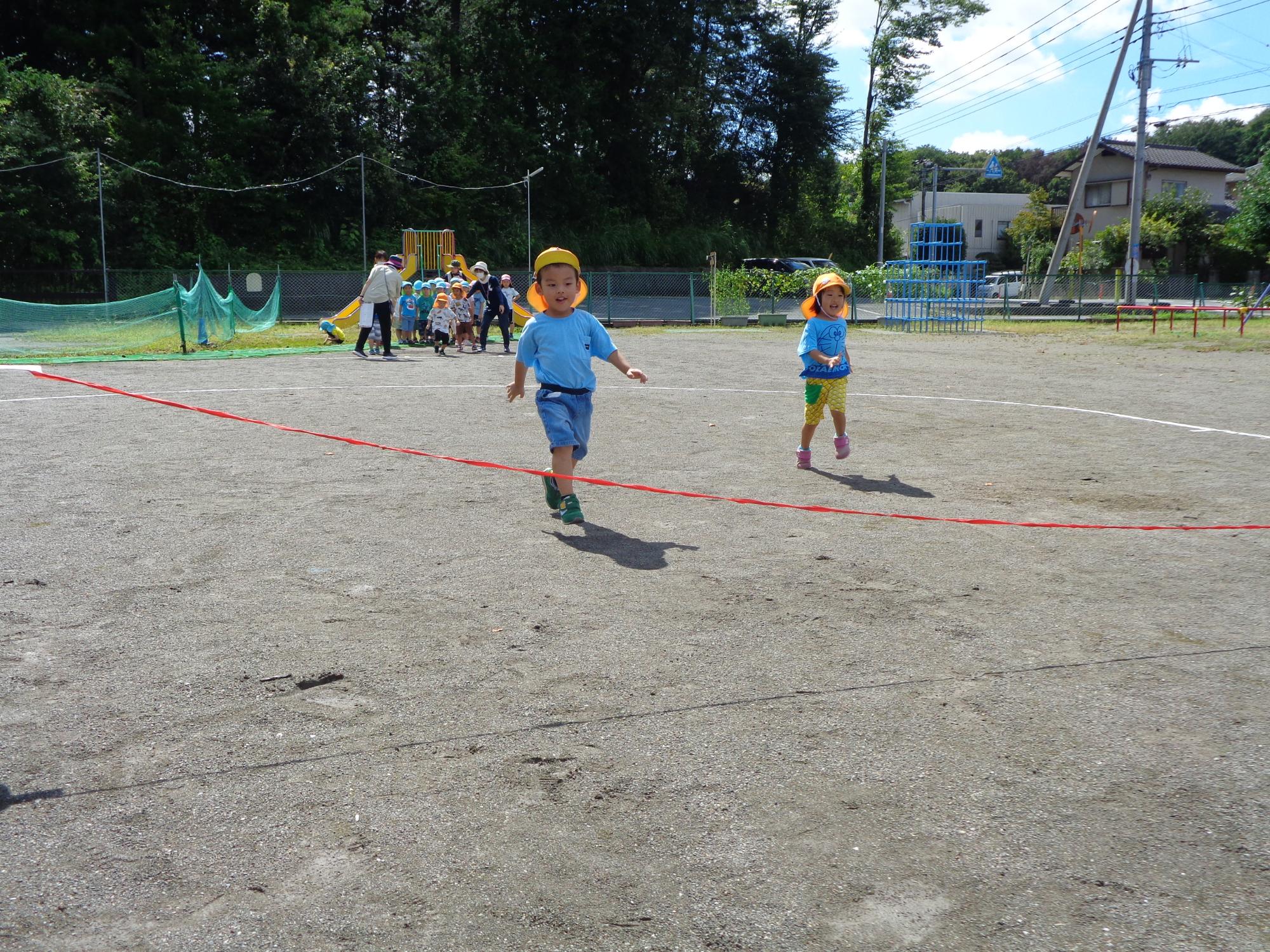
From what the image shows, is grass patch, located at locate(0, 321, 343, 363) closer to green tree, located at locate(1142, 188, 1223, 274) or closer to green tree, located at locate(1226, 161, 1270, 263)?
green tree, located at locate(1226, 161, 1270, 263)

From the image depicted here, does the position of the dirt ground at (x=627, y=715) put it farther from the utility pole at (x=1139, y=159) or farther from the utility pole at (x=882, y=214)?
the utility pole at (x=882, y=214)

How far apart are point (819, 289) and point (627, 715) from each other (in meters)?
5.89

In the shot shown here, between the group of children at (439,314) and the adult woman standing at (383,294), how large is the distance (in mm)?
977

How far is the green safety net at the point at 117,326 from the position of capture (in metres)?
21.2

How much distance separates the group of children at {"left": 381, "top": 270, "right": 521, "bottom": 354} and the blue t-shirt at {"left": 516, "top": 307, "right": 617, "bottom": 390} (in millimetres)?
15172

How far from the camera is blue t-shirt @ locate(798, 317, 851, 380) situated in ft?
29.7

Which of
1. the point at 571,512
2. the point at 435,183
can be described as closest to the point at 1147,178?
the point at 435,183

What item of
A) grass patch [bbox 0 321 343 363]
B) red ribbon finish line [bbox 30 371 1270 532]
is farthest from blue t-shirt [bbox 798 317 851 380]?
grass patch [bbox 0 321 343 363]

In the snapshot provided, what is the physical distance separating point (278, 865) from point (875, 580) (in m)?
3.45

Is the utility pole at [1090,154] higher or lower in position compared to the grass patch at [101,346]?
higher

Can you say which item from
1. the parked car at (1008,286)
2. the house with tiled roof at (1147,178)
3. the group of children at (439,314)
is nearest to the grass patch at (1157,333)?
the parked car at (1008,286)

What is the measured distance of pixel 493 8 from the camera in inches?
2105

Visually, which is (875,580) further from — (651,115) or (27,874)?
(651,115)

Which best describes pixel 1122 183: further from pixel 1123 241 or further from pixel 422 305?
pixel 422 305
